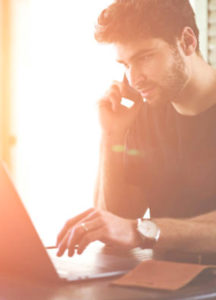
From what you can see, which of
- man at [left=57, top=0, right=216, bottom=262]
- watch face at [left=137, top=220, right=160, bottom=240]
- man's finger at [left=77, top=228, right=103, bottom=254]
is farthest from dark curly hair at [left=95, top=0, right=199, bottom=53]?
man's finger at [left=77, top=228, right=103, bottom=254]

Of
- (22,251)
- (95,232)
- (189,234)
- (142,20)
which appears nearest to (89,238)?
(95,232)

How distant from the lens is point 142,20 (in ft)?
7.59

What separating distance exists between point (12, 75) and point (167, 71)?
3.76ft

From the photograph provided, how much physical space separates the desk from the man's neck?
1323mm

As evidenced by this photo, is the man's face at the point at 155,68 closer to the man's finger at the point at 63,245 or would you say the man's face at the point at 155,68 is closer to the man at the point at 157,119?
the man at the point at 157,119

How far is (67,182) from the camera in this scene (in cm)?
327

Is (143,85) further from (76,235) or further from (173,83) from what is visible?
(76,235)

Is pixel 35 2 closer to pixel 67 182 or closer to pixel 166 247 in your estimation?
pixel 67 182

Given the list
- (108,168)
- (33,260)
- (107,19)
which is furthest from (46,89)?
(33,260)

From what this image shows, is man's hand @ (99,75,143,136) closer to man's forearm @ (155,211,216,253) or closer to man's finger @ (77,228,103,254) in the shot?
man's forearm @ (155,211,216,253)

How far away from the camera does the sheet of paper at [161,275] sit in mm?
888

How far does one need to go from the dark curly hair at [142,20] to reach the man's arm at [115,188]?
17.4 inches

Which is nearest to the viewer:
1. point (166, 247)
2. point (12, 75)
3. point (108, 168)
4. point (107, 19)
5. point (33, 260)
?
point (33, 260)

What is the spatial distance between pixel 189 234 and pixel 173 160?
83 centimetres
